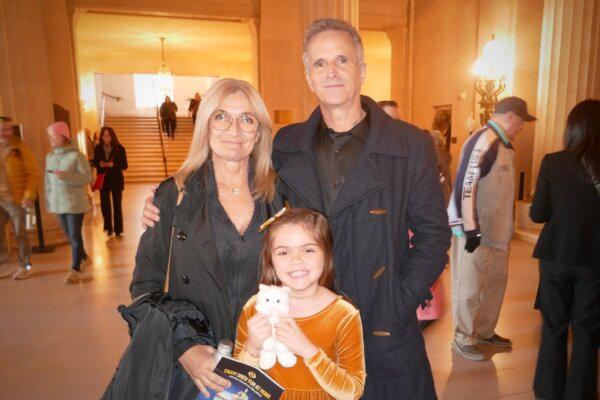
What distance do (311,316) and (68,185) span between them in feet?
18.3

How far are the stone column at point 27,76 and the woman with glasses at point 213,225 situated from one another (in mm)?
7412

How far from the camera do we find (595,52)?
7582 millimetres

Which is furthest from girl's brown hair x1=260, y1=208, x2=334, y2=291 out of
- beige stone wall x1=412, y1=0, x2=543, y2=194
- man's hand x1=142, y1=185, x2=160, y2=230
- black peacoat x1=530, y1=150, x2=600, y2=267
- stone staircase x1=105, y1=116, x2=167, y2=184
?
stone staircase x1=105, y1=116, x2=167, y2=184

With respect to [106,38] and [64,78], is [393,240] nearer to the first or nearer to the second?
[64,78]

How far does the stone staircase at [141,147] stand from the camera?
64.6 ft

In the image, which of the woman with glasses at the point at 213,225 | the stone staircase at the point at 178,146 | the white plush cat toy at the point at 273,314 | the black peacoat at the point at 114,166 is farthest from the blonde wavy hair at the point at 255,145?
the stone staircase at the point at 178,146

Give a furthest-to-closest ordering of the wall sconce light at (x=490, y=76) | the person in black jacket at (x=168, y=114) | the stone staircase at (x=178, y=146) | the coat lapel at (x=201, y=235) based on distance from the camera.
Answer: the person in black jacket at (x=168, y=114), the stone staircase at (x=178, y=146), the wall sconce light at (x=490, y=76), the coat lapel at (x=201, y=235)

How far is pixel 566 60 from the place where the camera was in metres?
7.70

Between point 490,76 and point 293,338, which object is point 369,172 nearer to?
point 293,338

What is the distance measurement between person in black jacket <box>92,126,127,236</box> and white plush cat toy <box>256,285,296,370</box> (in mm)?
7790

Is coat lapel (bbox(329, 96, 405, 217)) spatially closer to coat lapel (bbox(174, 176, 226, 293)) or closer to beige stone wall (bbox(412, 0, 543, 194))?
coat lapel (bbox(174, 176, 226, 293))

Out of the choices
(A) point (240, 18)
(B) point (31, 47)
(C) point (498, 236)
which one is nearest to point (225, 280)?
(C) point (498, 236)

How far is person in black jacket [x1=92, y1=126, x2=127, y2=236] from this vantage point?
8555 mm

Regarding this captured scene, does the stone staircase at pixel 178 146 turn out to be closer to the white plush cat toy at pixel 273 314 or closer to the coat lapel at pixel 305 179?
the coat lapel at pixel 305 179
